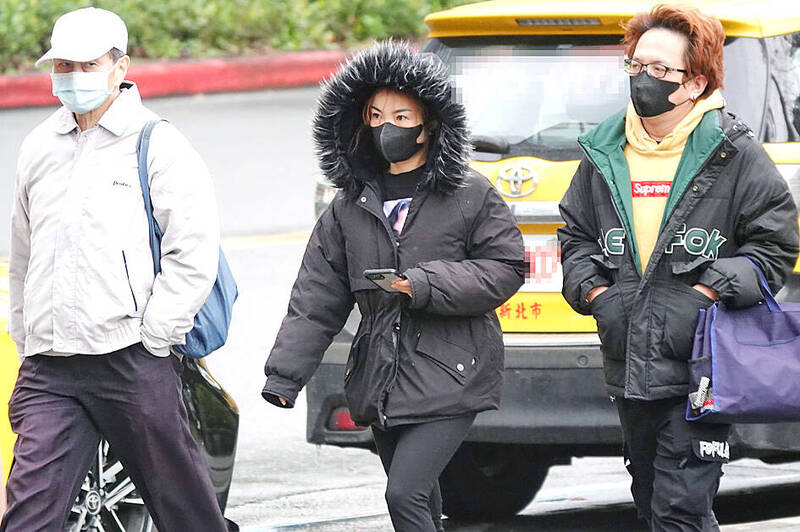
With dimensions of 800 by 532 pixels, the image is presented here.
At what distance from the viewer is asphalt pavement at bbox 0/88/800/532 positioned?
22.0ft

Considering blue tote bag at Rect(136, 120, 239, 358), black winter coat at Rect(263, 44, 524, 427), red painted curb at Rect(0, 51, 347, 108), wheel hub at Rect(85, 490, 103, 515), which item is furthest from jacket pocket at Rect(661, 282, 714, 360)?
red painted curb at Rect(0, 51, 347, 108)

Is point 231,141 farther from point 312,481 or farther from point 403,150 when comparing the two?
point 403,150

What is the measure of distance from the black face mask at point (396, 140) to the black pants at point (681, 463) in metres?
0.95

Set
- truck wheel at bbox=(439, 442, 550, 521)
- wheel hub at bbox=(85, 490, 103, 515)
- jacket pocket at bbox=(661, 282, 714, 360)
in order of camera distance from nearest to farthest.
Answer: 1. jacket pocket at bbox=(661, 282, 714, 360)
2. wheel hub at bbox=(85, 490, 103, 515)
3. truck wheel at bbox=(439, 442, 550, 521)

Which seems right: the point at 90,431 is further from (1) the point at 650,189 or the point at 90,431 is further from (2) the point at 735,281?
(2) the point at 735,281

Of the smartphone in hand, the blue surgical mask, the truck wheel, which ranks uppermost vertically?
the blue surgical mask

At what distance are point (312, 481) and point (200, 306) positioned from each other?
114 inches

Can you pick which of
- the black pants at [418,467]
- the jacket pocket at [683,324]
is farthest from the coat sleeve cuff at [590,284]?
the black pants at [418,467]

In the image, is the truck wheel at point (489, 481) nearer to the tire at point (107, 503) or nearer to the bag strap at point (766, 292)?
the tire at point (107, 503)

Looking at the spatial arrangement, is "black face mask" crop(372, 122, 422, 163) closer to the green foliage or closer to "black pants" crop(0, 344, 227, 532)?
"black pants" crop(0, 344, 227, 532)

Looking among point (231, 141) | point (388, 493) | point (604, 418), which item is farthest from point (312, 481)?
point (231, 141)

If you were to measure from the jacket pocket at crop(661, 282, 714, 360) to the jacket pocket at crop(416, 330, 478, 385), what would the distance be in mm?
556

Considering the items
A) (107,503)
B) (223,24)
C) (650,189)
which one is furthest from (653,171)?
(223,24)

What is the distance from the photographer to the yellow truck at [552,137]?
5473mm
